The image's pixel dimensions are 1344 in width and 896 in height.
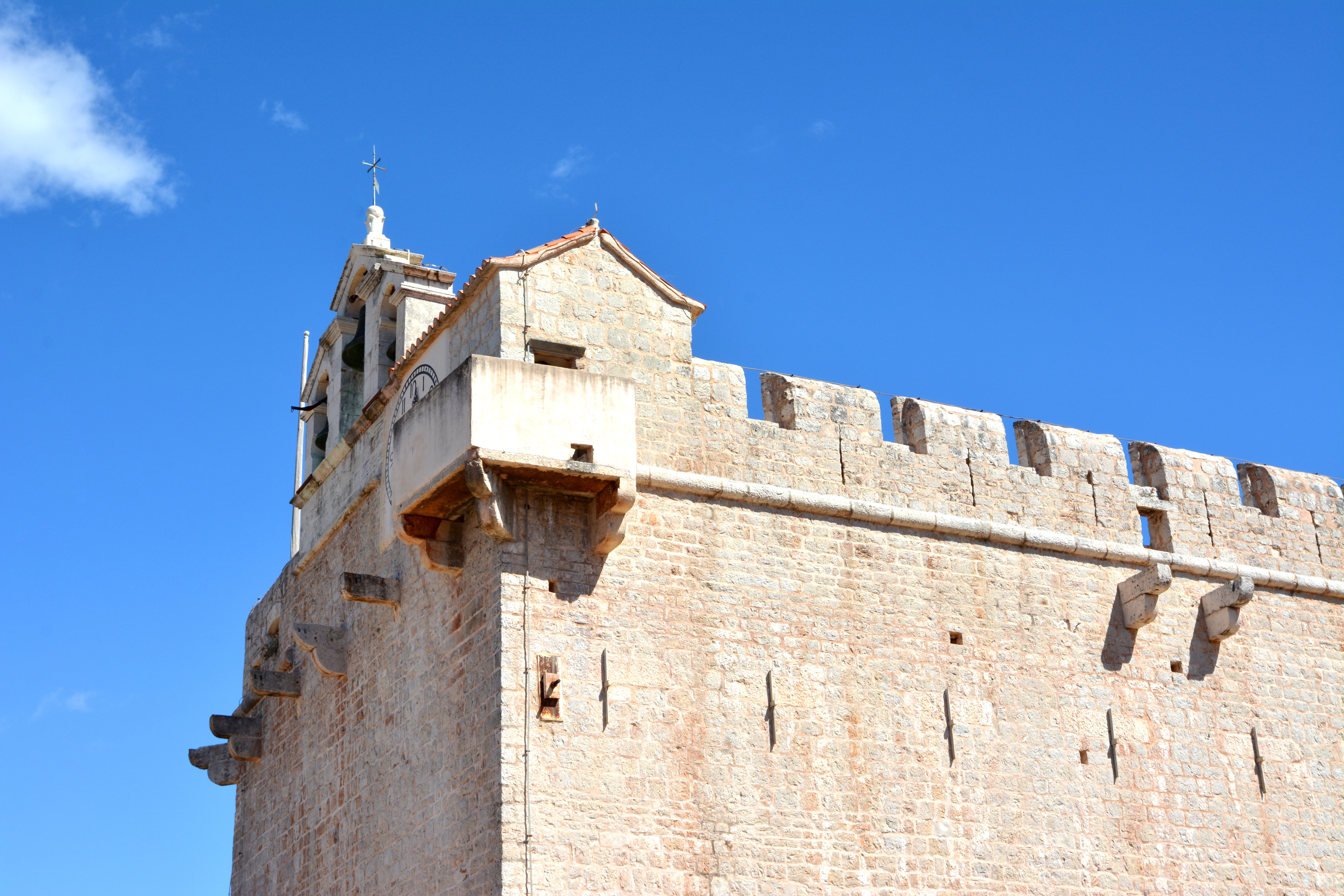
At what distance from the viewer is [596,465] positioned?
12.9 metres

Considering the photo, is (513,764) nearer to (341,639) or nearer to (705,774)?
(705,774)

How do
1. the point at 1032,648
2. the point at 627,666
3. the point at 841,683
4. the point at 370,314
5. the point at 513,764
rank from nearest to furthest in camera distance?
1. the point at 513,764
2. the point at 627,666
3. the point at 841,683
4. the point at 1032,648
5. the point at 370,314

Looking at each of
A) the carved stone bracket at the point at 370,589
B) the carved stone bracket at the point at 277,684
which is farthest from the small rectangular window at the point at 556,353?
the carved stone bracket at the point at 277,684

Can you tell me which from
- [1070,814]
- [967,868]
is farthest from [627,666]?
[1070,814]

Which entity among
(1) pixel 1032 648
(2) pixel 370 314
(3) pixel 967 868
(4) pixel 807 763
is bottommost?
(3) pixel 967 868

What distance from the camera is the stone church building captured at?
12.7 metres

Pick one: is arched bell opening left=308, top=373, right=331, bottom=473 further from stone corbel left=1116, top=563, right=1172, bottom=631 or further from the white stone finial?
stone corbel left=1116, top=563, right=1172, bottom=631

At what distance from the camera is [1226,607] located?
15711mm

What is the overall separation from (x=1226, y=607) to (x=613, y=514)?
22.0 feet

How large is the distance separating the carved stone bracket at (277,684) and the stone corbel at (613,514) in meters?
5.41

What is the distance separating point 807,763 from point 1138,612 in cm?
415

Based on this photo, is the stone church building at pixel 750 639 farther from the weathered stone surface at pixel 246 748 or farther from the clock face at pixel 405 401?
the weathered stone surface at pixel 246 748

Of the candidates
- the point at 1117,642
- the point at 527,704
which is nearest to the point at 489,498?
the point at 527,704

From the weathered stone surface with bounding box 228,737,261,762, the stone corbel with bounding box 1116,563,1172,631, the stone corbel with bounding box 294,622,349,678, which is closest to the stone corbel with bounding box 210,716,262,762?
the weathered stone surface with bounding box 228,737,261,762
